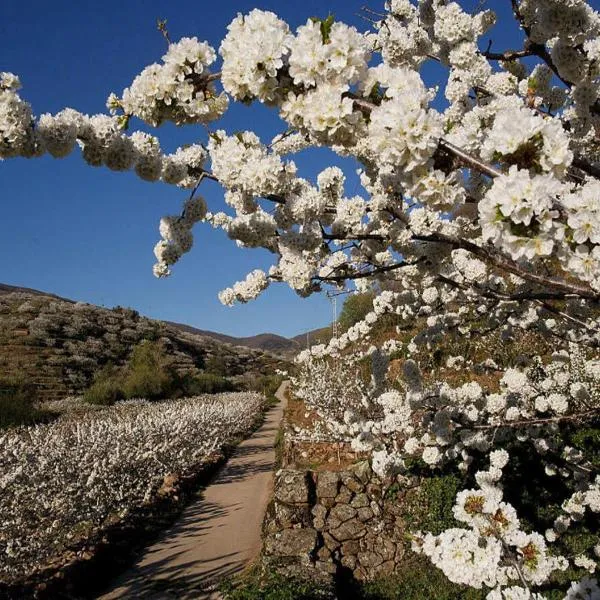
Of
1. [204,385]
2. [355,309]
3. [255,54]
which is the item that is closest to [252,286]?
[255,54]

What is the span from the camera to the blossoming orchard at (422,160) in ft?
4.35

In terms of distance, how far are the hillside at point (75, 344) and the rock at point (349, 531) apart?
59.7 ft

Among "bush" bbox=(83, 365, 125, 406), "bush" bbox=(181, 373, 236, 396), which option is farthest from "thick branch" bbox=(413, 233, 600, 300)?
"bush" bbox=(181, 373, 236, 396)

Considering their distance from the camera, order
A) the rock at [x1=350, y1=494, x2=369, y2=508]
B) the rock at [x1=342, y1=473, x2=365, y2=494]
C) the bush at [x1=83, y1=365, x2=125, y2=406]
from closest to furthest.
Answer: the rock at [x1=350, y1=494, x2=369, y2=508]
the rock at [x1=342, y1=473, x2=365, y2=494]
the bush at [x1=83, y1=365, x2=125, y2=406]

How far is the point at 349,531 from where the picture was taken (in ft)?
22.0

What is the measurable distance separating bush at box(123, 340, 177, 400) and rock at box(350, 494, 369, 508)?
16.0 meters

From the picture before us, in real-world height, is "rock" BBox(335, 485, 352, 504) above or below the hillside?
below

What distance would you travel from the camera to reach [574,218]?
1262 mm

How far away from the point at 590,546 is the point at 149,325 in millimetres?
33648

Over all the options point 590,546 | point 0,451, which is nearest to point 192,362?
point 0,451

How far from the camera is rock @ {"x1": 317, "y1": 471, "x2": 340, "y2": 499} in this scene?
283 inches

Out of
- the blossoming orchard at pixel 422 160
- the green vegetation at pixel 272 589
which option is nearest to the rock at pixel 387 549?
the green vegetation at pixel 272 589

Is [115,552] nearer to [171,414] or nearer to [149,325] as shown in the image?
[171,414]

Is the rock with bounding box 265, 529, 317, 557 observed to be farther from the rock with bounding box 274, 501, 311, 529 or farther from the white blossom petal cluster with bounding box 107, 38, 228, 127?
the white blossom petal cluster with bounding box 107, 38, 228, 127
